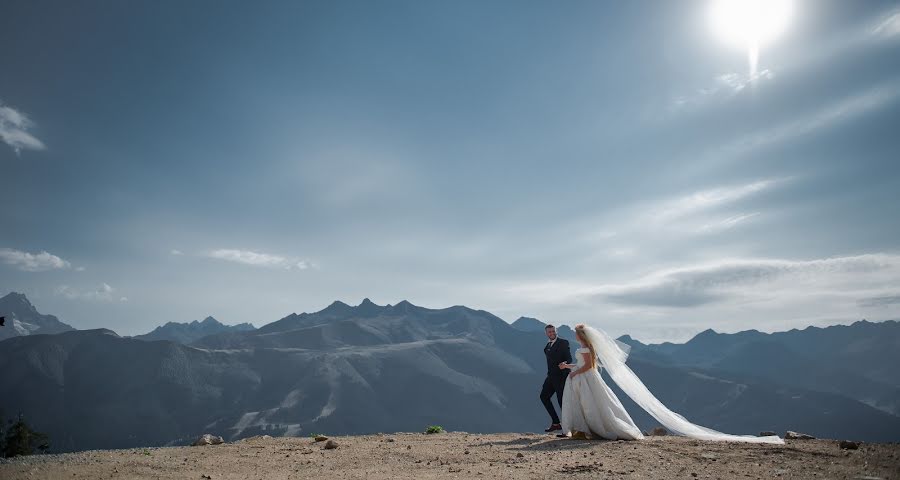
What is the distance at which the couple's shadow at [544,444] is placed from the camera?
13195 millimetres

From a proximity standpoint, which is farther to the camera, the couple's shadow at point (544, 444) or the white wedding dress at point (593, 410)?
the white wedding dress at point (593, 410)

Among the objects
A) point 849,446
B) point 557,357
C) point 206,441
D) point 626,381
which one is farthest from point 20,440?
point 849,446

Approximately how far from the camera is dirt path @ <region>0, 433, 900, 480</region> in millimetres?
9742

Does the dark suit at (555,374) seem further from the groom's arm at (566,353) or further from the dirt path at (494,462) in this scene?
the dirt path at (494,462)

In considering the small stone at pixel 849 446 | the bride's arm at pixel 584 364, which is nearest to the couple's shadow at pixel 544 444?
the bride's arm at pixel 584 364

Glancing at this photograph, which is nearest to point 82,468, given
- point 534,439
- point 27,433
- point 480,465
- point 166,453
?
point 166,453

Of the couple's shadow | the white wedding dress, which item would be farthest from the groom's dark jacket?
the couple's shadow

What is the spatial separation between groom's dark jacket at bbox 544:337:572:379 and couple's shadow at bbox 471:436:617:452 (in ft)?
7.20

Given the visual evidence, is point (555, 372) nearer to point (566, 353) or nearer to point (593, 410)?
point (566, 353)

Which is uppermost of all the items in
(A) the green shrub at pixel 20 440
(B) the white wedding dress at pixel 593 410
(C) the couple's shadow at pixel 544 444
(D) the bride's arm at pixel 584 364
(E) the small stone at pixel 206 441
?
(D) the bride's arm at pixel 584 364

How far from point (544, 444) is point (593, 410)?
1.89 meters

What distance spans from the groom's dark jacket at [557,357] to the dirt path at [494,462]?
9.39 feet

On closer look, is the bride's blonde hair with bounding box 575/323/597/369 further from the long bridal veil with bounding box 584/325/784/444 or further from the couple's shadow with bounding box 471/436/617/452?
the couple's shadow with bounding box 471/436/617/452

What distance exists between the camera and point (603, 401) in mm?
14578
